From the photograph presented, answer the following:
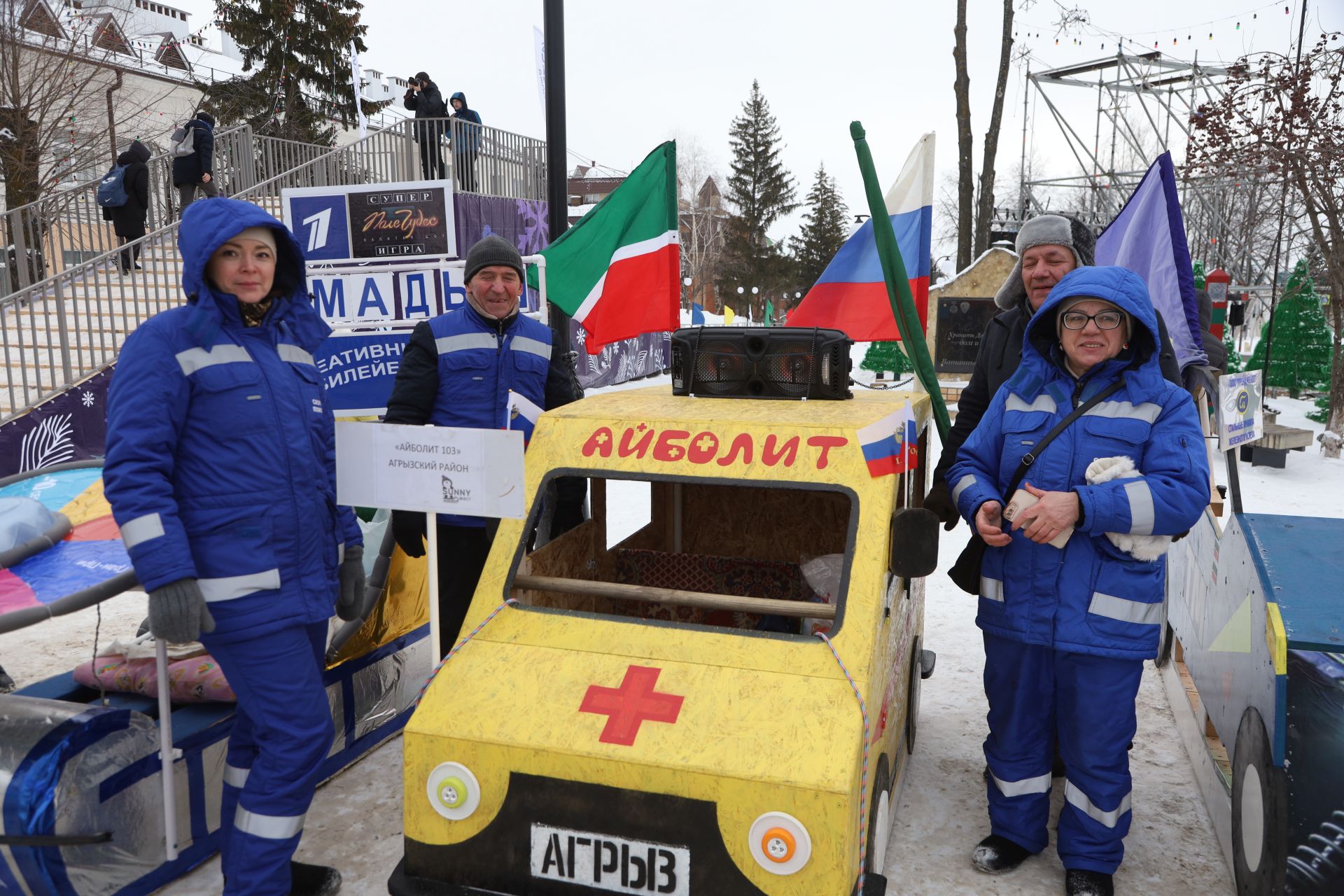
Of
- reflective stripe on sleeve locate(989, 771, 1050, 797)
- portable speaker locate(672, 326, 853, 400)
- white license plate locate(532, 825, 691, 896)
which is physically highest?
portable speaker locate(672, 326, 853, 400)

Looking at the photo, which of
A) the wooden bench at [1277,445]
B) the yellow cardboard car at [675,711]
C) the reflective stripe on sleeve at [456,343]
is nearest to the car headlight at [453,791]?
the yellow cardboard car at [675,711]

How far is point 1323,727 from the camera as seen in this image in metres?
2.53

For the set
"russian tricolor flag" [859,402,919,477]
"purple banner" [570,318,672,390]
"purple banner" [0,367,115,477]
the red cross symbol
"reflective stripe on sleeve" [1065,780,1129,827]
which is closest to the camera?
the red cross symbol

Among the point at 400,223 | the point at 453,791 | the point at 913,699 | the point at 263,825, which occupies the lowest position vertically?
the point at 913,699

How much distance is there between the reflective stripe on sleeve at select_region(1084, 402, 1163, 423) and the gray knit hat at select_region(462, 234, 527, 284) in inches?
91.9

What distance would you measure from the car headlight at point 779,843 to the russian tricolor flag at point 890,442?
1036 millimetres

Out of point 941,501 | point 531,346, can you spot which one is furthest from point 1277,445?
point 531,346

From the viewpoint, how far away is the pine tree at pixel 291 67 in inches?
875

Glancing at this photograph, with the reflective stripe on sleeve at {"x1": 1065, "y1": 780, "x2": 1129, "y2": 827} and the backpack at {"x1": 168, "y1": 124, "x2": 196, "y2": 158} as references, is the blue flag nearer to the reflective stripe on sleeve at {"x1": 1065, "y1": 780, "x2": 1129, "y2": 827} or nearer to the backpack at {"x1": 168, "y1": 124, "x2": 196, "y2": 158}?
the reflective stripe on sleeve at {"x1": 1065, "y1": 780, "x2": 1129, "y2": 827}

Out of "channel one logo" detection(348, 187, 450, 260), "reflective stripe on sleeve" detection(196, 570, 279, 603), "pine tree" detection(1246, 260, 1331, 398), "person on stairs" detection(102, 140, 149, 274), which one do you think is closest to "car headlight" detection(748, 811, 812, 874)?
"reflective stripe on sleeve" detection(196, 570, 279, 603)

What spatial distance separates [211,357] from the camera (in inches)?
102

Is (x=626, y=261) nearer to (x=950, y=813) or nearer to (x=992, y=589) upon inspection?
(x=992, y=589)

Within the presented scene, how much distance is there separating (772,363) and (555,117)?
9.42 feet

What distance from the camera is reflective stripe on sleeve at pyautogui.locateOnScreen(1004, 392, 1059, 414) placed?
9.86 ft
